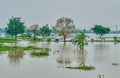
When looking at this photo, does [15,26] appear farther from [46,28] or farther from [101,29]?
[101,29]

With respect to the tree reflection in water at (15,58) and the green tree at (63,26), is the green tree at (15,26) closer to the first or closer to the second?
the green tree at (63,26)

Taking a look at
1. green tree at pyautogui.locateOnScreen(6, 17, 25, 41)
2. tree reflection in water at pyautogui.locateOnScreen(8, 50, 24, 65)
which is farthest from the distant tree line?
tree reflection in water at pyautogui.locateOnScreen(8, 50, 24, 65)

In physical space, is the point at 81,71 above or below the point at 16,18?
below

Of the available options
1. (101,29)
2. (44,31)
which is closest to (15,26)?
(44,31)

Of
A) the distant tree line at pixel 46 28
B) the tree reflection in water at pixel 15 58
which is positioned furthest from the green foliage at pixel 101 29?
the tree reflection in water at pixel 15 58

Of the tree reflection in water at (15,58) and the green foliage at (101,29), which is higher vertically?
the green foliage at (101,29)

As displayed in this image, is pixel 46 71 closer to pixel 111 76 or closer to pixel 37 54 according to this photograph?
pixel 111 76

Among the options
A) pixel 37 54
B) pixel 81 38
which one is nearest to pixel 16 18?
pixel 81 38

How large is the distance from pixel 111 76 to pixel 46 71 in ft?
17.5

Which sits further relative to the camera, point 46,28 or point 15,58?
point 46,28

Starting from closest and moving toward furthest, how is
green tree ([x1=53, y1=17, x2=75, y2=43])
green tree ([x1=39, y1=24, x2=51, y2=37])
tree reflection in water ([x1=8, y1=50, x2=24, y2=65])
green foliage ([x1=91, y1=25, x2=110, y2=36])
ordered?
tree reflection in water ([x1=8, y1=50, x2=24, y2=65]) < green tree ([x1=53, y1=17, x2=75, y2=43]) < green tree ([x1=39, y1=24, x2=51, y2=37]) < green foliage ([x1=91, y1=25, x2=110, y2=36])

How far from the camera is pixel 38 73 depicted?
22094 millimetres

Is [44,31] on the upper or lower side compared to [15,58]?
upper

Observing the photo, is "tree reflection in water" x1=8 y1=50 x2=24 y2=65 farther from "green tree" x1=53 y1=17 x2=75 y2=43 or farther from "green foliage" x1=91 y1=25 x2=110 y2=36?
"green foliage" x1=91 y1=25 x2=110 y2=36
